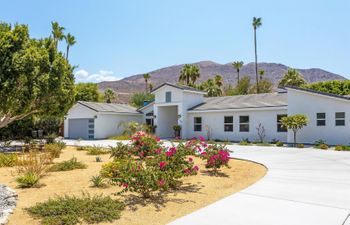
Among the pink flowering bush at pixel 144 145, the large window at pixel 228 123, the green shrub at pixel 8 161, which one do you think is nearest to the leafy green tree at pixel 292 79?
the large window at pixel 228 123

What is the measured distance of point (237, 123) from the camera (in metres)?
25.6

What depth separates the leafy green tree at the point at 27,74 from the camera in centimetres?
1430

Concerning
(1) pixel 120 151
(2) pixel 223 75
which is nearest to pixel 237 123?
(1) pixel 120 151

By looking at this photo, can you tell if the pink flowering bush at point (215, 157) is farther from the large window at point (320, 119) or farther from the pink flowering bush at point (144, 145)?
the large window at point (320, 119)

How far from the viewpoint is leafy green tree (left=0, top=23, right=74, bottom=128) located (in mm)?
14305

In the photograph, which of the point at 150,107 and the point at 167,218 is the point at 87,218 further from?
the point at 150,107

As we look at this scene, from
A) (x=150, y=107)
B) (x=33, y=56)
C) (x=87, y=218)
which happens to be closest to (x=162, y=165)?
(x=87, y=218)

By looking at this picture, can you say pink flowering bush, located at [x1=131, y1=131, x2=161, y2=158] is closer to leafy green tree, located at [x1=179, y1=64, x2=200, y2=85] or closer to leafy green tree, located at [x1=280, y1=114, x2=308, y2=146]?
leafy green tree, located at [x1=280, y1=114, x2=308, y2=146]

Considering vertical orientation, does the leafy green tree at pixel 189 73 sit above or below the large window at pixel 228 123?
above

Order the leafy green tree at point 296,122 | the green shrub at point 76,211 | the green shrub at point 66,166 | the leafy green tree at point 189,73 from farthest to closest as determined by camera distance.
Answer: the leafy green tree at point 189,73
the leafy green tree at point 296,122
the green shrub at point 66,166
the green shrub at point 76,211

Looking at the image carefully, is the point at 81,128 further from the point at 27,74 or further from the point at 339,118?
the point at 339,118

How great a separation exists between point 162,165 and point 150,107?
26.4 metres

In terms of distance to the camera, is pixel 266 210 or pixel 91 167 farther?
pixel 91 167

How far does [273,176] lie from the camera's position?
8758 millimetres
